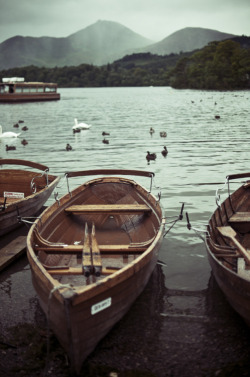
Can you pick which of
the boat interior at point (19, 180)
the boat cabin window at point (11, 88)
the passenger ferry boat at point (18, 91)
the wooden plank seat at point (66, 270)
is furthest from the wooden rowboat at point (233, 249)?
the boat cabin window at point (11, 88)

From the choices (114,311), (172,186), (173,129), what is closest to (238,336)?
(114,311)

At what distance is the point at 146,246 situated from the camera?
8172 mm

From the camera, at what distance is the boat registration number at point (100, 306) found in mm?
5948

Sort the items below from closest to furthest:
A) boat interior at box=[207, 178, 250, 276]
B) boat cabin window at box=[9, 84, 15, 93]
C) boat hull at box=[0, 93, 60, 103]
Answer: boat interior at box=[207, 178, 250, 276], boat hull at box=[0, 93, 60, 103], boat cabin window at box=[9, 84, 15, 93]

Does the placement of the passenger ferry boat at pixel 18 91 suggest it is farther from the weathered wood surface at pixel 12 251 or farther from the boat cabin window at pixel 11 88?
the weathered wood surface at pixel 12 251

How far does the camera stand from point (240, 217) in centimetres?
989

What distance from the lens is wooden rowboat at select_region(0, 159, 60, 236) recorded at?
37.2ft

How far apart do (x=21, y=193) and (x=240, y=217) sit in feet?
20.5

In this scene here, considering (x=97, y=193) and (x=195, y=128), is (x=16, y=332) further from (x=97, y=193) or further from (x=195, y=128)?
(x=195, y=128)

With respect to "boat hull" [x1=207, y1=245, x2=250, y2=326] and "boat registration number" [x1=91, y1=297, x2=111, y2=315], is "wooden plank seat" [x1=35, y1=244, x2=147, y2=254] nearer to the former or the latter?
"boat hull" [x1=207, y1=245, x2=250, y2=326]

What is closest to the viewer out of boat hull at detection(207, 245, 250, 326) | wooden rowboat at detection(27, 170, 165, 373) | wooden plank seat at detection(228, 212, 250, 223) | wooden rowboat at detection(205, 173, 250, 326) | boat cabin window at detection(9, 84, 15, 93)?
wooden rowboat at detection(27, 170, 165, 373)

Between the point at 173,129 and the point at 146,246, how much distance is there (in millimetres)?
34058

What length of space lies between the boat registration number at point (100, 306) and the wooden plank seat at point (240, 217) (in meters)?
4.40

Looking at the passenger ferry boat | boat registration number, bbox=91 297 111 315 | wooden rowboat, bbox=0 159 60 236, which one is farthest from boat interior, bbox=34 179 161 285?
the passenger ferry boat
